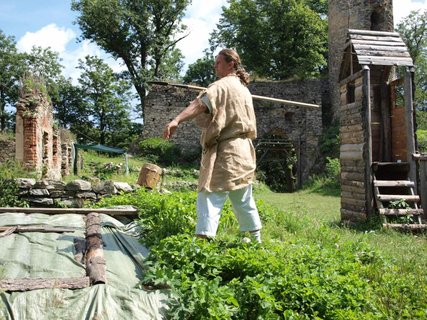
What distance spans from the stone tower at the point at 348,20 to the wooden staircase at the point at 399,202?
15321 millimetres

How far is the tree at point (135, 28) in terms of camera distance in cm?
3219

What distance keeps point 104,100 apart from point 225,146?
106ft

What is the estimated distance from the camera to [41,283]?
133 inches

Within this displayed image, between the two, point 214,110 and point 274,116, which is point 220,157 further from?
point 274,116

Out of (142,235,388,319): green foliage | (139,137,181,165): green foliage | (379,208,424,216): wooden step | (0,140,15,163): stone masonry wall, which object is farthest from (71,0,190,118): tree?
(142,235,388,319): green foliage

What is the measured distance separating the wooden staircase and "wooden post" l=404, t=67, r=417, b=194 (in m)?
0.16

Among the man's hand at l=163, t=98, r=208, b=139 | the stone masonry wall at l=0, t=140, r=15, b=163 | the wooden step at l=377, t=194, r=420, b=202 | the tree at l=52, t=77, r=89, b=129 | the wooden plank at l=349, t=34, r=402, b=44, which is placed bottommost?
the wooden step at l=377, t=194, r=420, b=202

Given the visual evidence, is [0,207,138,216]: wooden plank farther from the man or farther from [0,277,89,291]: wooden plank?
[0,277,89,291]: wooden plank

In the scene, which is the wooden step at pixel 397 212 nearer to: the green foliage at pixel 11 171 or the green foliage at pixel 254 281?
the green foliage at pixel 254 281

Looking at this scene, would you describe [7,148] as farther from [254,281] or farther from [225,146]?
[254,281]

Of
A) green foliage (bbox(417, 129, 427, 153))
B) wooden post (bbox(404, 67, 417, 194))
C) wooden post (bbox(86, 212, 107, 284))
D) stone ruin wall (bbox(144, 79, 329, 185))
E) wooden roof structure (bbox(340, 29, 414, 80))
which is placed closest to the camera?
wooden post (bbox(86, 212, 107, 284))

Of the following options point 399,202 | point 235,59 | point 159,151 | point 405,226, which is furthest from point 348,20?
point 235,59

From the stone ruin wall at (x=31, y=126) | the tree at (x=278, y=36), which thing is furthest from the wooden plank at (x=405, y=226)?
the tree at (x=278, y=36)

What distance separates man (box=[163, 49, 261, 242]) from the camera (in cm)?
426
